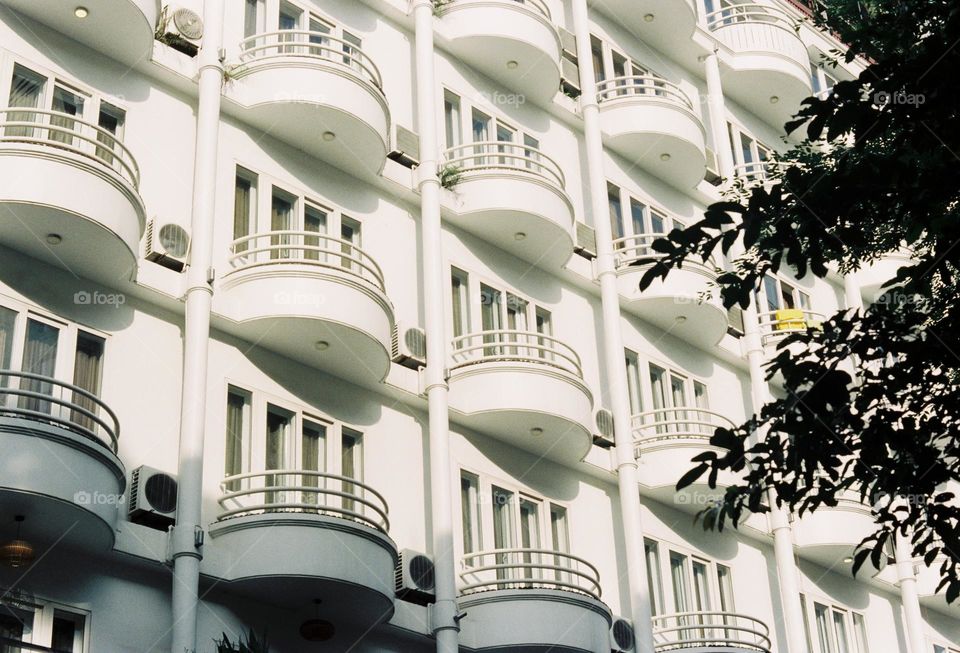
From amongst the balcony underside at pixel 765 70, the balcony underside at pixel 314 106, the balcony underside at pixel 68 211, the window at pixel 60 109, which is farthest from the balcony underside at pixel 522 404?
the balcony underside at pixel 765 70

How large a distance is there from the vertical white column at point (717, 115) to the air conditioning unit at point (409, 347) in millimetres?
12210

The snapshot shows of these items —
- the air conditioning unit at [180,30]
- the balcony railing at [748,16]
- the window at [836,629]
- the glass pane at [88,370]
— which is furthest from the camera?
the balcony railing at [748,16]

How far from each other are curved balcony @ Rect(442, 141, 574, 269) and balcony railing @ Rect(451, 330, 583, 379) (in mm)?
1856

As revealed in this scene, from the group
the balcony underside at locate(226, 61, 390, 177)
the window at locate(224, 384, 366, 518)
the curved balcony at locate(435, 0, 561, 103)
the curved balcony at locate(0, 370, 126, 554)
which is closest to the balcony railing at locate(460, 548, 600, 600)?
the window at locate(224, 384, 366, 518)

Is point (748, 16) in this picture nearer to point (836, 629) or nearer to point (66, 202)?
point (836, 629)

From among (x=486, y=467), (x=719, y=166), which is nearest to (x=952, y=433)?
(x=486, y=467)

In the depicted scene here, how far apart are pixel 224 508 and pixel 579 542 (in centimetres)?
784

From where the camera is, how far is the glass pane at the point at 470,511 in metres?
22.7

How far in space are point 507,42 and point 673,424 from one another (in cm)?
901

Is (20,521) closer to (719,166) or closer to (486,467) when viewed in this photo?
(486,467)

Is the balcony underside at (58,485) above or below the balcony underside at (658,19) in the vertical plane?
below

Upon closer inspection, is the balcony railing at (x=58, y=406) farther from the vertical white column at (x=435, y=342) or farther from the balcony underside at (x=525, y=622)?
the balcony underside at (x=525, y=622)

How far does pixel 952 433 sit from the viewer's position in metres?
12.2

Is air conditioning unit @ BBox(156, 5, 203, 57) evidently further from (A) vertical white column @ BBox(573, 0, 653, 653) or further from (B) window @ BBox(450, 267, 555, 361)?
(A) vertical white column @ BBox(573, 0, 653, 653)
